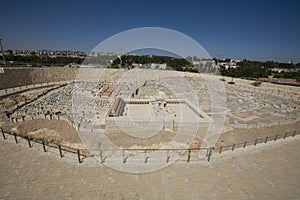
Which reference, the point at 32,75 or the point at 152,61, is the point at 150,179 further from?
the point at 152,61

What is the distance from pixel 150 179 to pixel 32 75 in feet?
93.7

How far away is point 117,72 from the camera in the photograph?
36.2m

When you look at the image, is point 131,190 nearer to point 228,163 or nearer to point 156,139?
point 228,163

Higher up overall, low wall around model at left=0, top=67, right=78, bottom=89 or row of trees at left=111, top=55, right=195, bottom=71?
row of trees at left=111, top=55, right=195, bottom=71

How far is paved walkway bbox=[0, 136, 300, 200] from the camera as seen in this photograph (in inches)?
168

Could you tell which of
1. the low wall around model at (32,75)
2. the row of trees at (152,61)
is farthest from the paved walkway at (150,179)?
the row of trees at (152,61)

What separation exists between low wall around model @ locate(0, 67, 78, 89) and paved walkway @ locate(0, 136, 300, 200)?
21751 mm

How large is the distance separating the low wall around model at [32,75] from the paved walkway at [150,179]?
21751 millimetres

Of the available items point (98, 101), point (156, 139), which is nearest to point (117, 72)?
point (98, 101)

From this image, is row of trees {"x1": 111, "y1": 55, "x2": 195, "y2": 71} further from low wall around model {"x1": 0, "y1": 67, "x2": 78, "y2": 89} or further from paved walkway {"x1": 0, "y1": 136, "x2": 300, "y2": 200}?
paved walkway {"x1": 0, "y1": 136, "x2": 300, "y2": 200}

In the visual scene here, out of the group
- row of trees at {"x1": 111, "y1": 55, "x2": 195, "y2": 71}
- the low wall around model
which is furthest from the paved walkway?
row of trees at {"x1": 111, "y1": 55, "x2": 195, "y2": 71}

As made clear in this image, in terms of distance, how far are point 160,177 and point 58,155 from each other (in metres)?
3.33

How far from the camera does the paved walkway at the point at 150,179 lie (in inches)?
168

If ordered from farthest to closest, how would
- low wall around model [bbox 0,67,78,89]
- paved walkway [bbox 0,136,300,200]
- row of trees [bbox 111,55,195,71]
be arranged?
1. row of trees [bbox 111,55,195,71]
2. low wall around model [bbox 0,67,78,89]
3. paved walkway [bbox 0,136,300,200]
